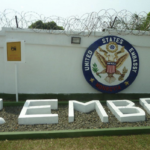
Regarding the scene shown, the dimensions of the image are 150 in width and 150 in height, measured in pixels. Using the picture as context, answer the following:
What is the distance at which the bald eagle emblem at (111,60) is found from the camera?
5.48 meters

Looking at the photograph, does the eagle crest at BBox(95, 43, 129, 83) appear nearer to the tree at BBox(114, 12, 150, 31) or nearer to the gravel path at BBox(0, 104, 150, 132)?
the tree at BBox(114, 12, 150, 31)

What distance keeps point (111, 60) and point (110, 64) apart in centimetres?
15

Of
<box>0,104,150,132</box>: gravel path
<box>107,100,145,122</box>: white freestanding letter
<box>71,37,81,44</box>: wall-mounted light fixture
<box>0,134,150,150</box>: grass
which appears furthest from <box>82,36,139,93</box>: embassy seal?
<box>0,134,150,150</box>: grass

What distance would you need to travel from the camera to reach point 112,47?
5.49 m

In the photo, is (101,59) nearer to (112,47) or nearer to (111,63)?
(111,63)

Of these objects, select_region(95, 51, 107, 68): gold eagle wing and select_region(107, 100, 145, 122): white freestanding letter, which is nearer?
select_region(107, 100, 145, 122): white freestanding letter

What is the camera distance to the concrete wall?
5.27 meters

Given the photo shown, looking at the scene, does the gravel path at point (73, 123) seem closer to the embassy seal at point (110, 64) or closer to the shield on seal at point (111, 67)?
the embassy seal at point (110, 64)

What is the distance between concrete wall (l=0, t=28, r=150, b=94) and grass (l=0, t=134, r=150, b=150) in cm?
264

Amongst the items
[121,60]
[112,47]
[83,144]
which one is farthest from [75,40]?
[83,144]

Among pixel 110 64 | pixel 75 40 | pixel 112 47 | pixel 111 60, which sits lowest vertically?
pixel 110 64

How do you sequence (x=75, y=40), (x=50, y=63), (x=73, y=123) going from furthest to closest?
1. (x=50, y=63)
2. (x=75, y=40)
3. (x=73, y=123)

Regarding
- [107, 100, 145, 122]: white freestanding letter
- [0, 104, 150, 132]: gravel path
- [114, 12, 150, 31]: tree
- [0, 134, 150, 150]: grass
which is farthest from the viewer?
[114, 12, 150, 31]: tree

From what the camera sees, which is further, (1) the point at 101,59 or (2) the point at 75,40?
(1) the point at 101,59
